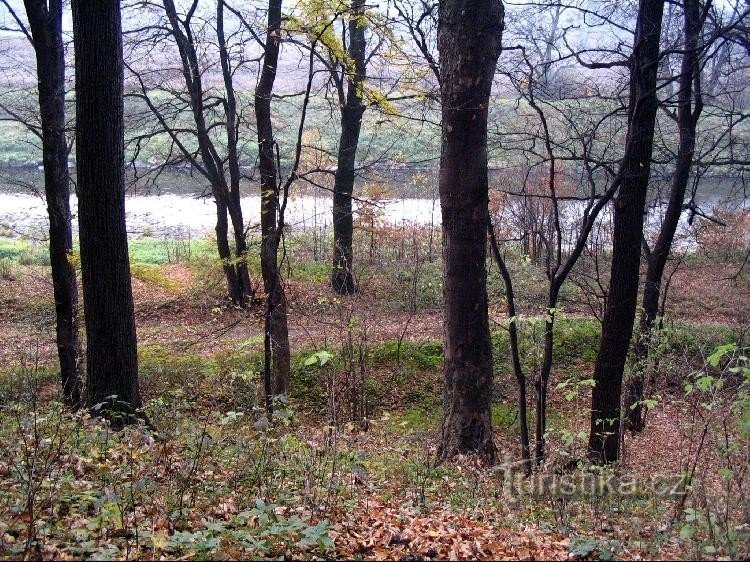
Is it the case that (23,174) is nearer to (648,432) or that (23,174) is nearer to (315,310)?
(315,310)

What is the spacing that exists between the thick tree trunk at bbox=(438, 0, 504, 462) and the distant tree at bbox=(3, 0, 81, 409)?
543 cm

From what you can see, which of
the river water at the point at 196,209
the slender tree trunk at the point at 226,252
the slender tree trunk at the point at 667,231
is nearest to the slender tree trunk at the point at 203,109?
the slender tree trunk at the point at 226,252

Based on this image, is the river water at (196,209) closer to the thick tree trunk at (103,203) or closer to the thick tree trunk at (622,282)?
the thick tree trunk at (622,282)

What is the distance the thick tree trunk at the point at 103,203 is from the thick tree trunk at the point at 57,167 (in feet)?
8.66

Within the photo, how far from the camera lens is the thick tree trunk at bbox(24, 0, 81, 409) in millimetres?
8336

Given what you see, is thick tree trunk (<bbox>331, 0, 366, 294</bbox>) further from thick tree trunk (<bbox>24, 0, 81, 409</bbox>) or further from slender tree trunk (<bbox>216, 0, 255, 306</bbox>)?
thick tree trunk (<bbox>24, 0, 81, 409</bbox>)

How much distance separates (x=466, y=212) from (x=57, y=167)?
6096mm

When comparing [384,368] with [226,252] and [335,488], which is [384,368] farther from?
[335,488]

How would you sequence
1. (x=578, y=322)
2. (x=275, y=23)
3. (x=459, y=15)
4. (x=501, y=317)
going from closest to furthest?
1. (x=459, y=15)
2. (x=275, y=23)
3. (x=578, y=322)
4. (x=501, y=317)

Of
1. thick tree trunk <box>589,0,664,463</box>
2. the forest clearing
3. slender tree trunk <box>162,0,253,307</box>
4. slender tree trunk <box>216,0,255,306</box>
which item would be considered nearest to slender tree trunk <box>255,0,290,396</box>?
the forest clearing

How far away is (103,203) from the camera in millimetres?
5945

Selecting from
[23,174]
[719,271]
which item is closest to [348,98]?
[719,271]

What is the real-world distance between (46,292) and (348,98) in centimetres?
988

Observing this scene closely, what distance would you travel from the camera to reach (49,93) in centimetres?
844
